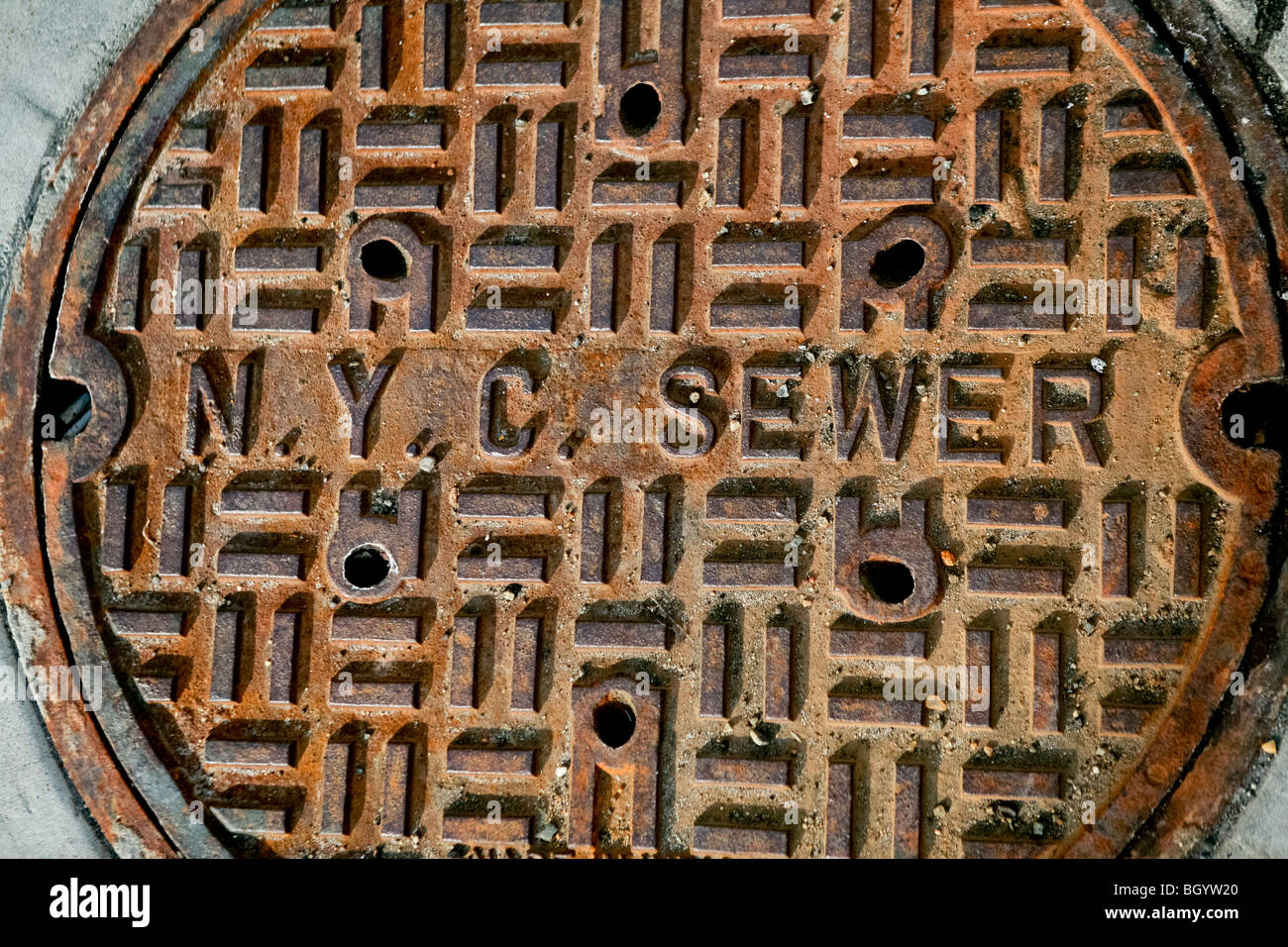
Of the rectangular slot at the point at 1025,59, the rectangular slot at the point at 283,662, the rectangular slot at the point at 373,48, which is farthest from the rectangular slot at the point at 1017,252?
the rectangular slot at the point at 283,662

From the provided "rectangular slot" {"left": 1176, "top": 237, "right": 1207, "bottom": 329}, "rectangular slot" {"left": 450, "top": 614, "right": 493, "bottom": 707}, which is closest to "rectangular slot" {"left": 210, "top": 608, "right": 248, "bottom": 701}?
"rectangular slot" {"left": 450, "top": 614, "right": 493, "bottom": 707}

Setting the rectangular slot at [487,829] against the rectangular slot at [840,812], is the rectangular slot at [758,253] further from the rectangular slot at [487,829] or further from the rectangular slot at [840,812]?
the rectangular slot at [487,829]

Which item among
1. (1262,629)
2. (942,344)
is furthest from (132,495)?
(1262,629)

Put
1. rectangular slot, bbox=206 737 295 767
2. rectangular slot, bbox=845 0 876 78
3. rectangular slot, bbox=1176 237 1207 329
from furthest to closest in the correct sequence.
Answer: rectangular slot, bbox=206 737 295 767 < rectangular slot, bbox=845 0 876 78 < rectangular slot, bbox=1176 237 1207 329

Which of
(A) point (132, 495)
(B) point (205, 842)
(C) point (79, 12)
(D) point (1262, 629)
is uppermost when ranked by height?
(C) point (79, 12)

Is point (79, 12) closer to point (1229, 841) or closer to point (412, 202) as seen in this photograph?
point (412, 202)

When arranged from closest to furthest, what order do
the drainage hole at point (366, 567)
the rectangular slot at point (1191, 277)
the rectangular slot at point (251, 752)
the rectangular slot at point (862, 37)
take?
1. the rectangular slot at point (1191, 277)
2. the rectangular slot at point (862, 37)
3. the rectangular slot at point (251, 752)
4. the drainage hole at point (366, 567)

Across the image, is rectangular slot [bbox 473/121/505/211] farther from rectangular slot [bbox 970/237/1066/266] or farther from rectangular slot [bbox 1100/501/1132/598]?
rectangular slot [bbox 1100/501/1132/598]
